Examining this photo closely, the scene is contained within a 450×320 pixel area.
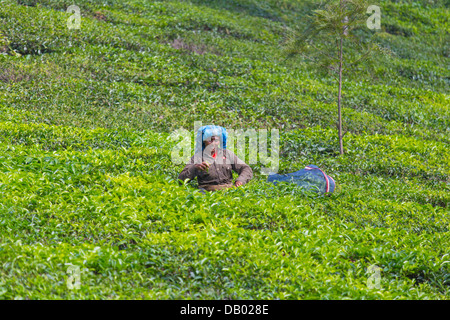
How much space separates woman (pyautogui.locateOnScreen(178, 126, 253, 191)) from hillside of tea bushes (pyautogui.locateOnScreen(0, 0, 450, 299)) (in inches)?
16.1

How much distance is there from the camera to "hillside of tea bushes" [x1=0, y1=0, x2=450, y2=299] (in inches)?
207

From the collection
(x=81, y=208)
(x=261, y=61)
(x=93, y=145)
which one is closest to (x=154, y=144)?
(x=93, y=145)

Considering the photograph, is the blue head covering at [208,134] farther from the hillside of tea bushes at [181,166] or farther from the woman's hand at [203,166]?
the hillside of tea bushes at [181,166]

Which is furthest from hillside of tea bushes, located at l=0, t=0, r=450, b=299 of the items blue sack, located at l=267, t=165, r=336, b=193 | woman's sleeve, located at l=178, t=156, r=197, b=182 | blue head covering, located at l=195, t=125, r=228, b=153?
blue head covering, located at l=195, t=125, r=228, b=153

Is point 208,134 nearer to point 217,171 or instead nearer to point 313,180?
point 217,171

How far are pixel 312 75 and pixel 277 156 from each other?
6824 millimetres

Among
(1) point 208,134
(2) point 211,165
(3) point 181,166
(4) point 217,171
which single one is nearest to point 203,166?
(2) point 211,165

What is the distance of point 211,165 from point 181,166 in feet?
4.67

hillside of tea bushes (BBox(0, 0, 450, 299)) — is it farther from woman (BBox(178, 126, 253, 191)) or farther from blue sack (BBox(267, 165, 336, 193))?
woman (BBox(178, 126, 253, 191))

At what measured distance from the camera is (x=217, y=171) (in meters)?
7.66

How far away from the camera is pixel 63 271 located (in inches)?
195

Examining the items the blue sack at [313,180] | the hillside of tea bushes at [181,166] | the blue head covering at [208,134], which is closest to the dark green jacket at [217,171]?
the blue head covering at [208,134]

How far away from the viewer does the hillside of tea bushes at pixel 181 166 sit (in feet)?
17.2
